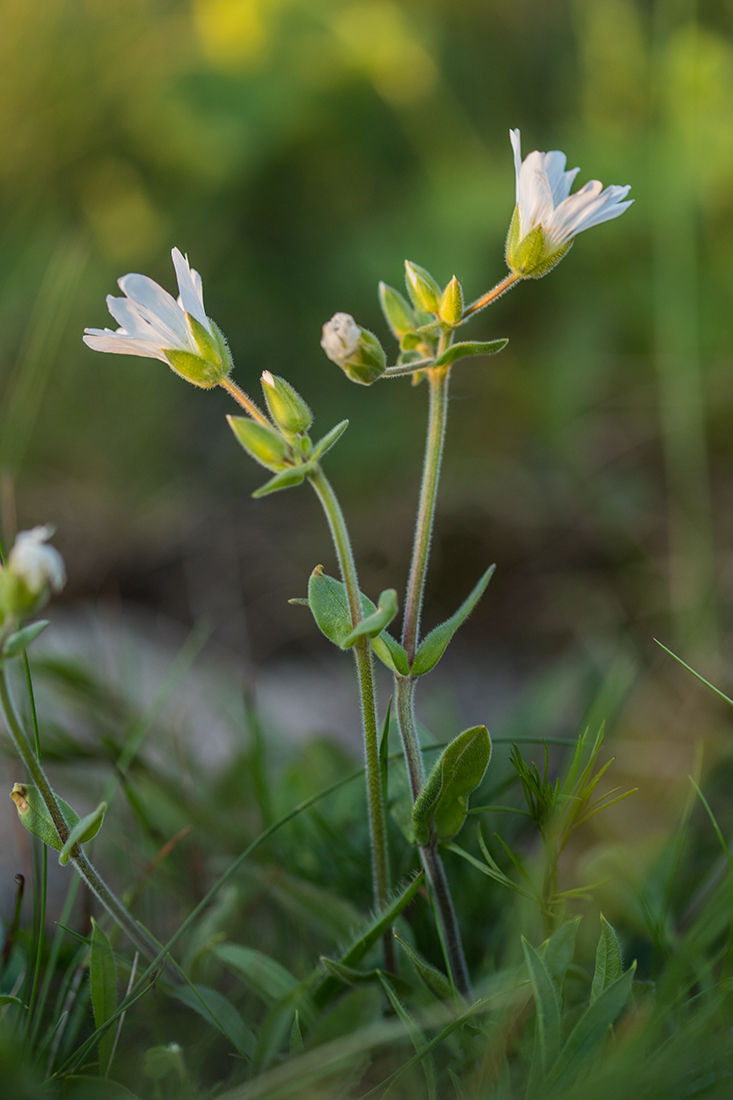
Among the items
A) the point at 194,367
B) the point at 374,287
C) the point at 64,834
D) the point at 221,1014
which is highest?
the point at 374,287

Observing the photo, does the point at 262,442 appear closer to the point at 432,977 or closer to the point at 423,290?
the point at 423,290

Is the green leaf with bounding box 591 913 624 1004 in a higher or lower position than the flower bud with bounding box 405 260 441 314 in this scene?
lower

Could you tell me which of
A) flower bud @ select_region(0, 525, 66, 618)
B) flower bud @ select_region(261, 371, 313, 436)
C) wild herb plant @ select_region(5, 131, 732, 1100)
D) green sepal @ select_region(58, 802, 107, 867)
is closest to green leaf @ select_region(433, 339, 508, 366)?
wild herb plant @ select_region(5, 131, 732, 1100)

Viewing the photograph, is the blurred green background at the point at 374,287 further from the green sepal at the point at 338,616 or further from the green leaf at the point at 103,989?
the green leaf at the point at 103,989

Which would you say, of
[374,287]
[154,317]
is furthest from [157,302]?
[374,287]

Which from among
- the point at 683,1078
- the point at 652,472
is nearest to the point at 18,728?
the point at 683,1078

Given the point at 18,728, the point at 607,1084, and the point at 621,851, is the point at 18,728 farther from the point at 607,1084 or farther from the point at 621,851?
the point at 621,851

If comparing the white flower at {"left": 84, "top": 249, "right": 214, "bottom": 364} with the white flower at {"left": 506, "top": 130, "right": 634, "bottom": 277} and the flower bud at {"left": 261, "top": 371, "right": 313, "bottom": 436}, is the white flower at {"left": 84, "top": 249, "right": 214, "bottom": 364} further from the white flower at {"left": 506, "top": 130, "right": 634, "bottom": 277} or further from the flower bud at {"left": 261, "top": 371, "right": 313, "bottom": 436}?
the white flower at {"left": 506, "top": 130, "right": 634, "bottom": 277}
